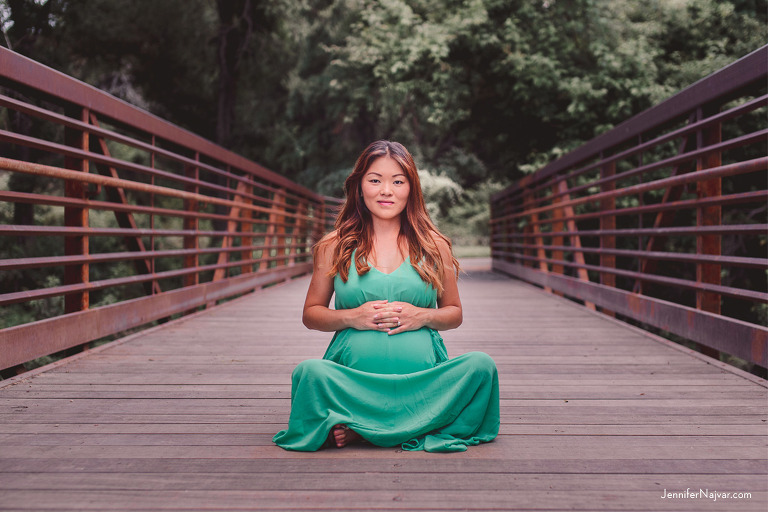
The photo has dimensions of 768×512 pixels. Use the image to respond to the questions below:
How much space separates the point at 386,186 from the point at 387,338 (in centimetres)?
60

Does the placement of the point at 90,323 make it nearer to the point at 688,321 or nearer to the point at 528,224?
the point at 688,321

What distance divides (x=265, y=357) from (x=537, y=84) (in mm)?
7804

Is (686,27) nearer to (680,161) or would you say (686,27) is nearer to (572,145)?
(572,145)

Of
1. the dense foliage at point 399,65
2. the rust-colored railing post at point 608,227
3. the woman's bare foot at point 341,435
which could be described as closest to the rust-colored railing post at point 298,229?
the dense foliage at point 399,65

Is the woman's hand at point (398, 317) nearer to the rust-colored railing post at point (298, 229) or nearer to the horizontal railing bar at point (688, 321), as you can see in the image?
the horizontal railing bar at point (688, 321)

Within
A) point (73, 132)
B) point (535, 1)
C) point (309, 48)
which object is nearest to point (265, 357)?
point (73, 132)

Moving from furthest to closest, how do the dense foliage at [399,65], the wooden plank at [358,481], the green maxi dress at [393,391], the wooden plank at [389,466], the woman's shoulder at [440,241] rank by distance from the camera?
the dense foliage at [399,65] → the woman's shoulder at [440,241] → the green maxi dress at [393,391] → the wooden plank at [389,466] → the wooden plank at [358,481]

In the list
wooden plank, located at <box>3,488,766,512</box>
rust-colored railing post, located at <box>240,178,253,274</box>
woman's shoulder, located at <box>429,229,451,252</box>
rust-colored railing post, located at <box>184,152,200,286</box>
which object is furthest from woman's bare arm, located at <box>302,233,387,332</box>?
rust-colored railing post, located at <box>240,178,253,274</box>

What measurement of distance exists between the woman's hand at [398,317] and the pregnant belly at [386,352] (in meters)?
0.04

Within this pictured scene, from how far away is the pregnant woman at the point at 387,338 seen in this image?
2.40 metres

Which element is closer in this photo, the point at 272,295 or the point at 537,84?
the point at 272,295

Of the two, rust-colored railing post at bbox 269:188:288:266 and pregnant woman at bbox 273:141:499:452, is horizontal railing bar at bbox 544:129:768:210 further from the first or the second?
rust-colored railing post at bbox 269:188:288:266

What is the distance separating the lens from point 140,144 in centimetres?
483

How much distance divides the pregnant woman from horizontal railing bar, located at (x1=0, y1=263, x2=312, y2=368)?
1687 millimetres
